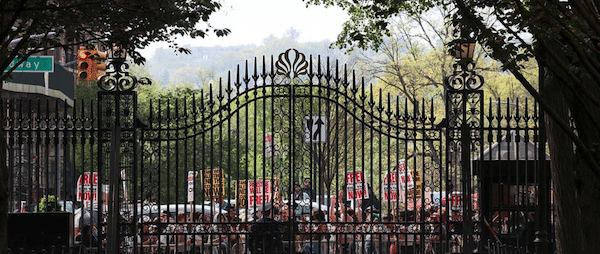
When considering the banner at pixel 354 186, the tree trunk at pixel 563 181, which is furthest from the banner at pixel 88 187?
the tree trunk at pixel 563 181

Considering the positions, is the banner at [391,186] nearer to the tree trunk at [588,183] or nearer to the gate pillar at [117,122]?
the tree trunk at [588,183]

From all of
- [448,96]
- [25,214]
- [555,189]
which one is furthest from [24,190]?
[555,189]

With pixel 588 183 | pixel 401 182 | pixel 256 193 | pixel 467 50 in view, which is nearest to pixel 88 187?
pixel 256 193

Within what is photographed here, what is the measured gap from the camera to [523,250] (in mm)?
13586

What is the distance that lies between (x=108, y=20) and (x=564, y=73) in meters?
5.87

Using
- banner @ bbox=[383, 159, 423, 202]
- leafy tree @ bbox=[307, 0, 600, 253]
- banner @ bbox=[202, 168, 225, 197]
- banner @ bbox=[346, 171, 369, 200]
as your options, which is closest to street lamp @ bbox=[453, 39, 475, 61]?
leafy tree @ bbox=[307, 0, 600, 253]

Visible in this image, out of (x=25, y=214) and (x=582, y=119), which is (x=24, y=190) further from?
(x=582, y=119)

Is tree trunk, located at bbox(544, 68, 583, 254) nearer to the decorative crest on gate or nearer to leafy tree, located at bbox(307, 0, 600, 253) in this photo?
leafy tree, located at bbox(307, 0, 600, 253)

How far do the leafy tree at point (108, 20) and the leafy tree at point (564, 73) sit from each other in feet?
8.33

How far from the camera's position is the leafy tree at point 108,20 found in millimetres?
10562

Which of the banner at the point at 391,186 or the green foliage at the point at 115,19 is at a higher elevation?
the green foliage at the point at 115,19

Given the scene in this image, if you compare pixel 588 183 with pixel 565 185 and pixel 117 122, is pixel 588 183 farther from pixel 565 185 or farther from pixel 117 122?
pixel 117 122

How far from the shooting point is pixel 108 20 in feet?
37.8

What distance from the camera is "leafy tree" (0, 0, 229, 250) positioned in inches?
416
